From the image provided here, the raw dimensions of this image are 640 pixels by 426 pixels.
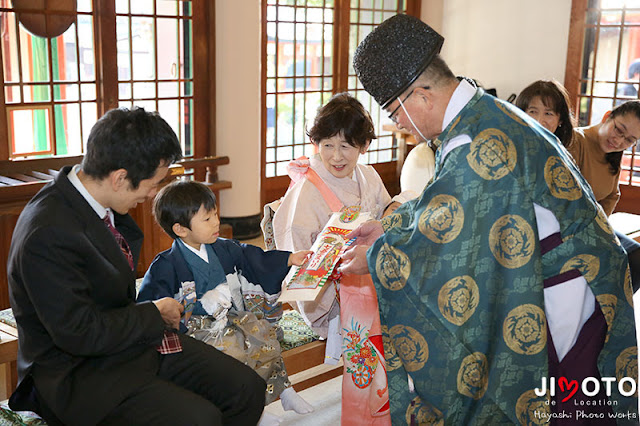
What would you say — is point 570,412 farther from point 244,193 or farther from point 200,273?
point 244,193

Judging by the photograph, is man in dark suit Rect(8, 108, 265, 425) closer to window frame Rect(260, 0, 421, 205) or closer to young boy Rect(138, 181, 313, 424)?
young boy Rect(138, 181, 313, 424)

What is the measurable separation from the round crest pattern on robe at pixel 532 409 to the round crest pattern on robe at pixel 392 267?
43 cm

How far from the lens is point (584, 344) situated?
1.88 metres

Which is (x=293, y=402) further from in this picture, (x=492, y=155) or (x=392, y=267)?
(x=492, y=155)

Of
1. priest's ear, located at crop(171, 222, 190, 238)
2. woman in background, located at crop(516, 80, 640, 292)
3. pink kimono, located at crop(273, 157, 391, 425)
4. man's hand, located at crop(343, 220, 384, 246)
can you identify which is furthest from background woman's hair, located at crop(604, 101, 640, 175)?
priest's ear, located at crop(171, 222, 190, 238)

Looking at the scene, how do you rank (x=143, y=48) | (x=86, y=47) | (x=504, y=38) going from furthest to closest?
(x=504, y=38) → (x=143, y=48) → (x=86, y=47)

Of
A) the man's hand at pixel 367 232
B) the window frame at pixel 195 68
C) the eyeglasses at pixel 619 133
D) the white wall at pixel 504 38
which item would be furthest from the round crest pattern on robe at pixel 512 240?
the white wall at pixel 504 38

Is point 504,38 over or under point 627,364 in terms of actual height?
over

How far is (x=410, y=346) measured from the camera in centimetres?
189

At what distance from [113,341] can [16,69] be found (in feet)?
9.63

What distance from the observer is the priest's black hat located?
1858 millimetres

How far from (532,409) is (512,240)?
1.51ft

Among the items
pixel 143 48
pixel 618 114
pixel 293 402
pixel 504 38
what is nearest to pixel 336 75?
pixel 504 38

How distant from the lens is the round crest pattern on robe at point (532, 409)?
1.82 m
